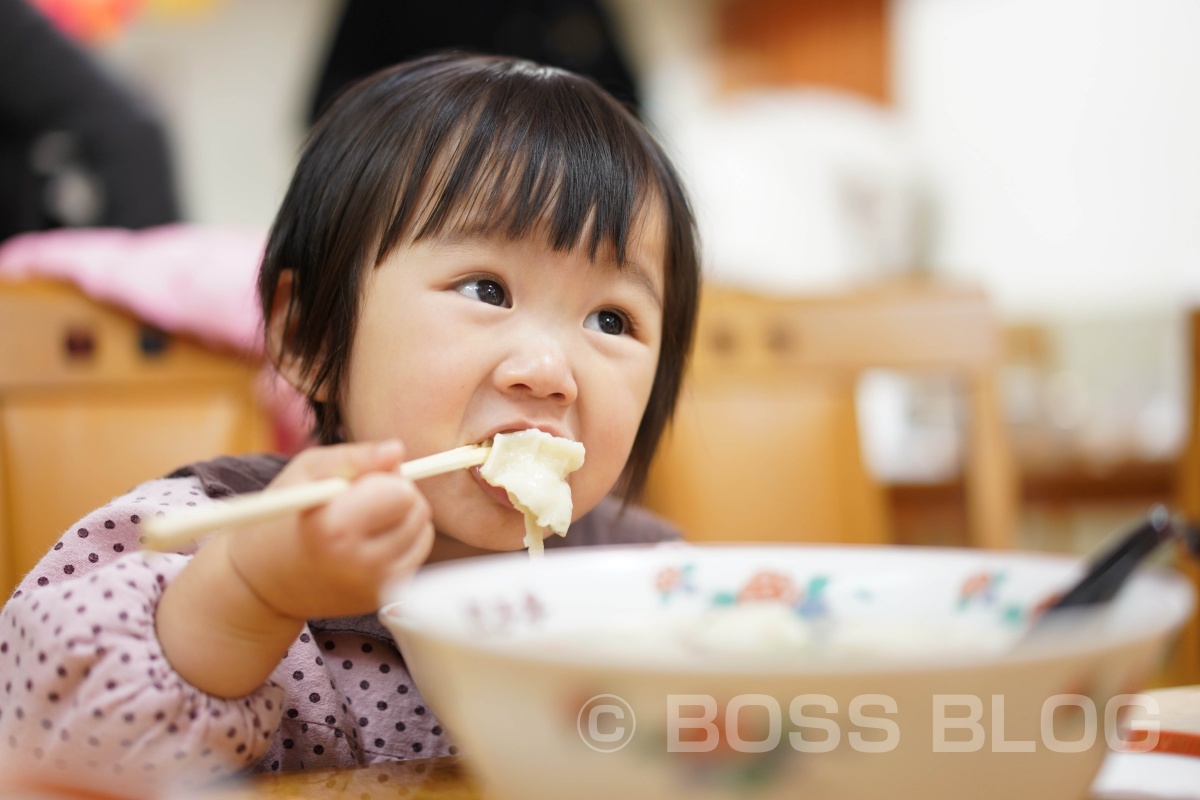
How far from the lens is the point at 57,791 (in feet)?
1.44

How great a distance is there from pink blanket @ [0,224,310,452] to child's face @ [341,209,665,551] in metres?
0.42

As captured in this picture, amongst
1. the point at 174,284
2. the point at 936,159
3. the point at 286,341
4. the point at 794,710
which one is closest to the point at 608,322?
the point at 286,341

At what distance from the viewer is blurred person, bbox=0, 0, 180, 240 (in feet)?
5.16

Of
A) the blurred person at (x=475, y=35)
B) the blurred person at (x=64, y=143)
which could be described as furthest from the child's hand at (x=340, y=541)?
the blurred person at (x=475, y=35)

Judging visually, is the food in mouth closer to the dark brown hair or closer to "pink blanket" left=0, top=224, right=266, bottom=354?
the dark brown hair

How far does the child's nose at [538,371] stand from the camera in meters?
0.64

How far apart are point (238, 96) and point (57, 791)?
5.15 meters

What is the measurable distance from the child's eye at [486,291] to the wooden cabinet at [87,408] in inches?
20.0

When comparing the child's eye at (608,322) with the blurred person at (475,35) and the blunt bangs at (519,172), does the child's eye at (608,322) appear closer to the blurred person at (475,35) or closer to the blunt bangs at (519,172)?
Answer: the blunt bangs at (519,172)

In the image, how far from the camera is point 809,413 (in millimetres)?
1406

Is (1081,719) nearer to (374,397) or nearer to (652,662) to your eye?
(652,662)

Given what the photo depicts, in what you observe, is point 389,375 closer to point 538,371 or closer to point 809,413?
point 538,371

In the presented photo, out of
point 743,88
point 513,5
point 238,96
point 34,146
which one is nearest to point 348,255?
point 34,146

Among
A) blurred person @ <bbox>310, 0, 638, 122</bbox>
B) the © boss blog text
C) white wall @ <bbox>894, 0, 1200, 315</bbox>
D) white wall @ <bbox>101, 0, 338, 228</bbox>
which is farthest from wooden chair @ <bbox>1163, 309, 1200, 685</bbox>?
white wall @ <bbox>101, 0, 338, 228</bbox>
